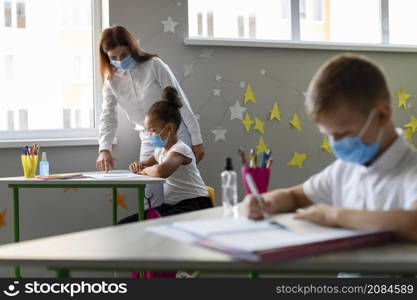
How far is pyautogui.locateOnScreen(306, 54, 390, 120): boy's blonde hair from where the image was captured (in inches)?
49.5

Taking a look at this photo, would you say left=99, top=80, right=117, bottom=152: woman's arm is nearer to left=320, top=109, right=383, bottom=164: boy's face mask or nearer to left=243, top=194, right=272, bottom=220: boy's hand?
left=243, top=194, right=272, bottom=220: boy's hand

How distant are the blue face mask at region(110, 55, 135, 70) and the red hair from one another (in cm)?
4

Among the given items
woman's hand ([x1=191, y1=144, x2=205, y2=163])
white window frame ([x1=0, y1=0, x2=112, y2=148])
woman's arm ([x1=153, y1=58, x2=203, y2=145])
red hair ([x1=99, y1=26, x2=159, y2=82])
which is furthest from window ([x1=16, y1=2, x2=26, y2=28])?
woman's hand ([x1=191, y1=144, x2=205, y2=163])

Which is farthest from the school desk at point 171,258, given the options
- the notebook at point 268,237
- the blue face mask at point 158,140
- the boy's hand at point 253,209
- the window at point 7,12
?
the window at point 7,12

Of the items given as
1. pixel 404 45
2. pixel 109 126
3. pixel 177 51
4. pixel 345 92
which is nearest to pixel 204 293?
pixel 345 92

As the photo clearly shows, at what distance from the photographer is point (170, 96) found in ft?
10.9

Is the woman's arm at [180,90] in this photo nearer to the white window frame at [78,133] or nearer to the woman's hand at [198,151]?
the woman's hand at [198,151]

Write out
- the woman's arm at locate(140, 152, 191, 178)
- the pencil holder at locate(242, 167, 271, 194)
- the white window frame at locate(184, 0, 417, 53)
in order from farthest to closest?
the white window frame at locate(184, 0, 417, 53) < the woman's arm at locate(140, 152, 191, 178) < the pencil holder at locate(242, 167, 271, 194)

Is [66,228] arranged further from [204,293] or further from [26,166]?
[204,293]

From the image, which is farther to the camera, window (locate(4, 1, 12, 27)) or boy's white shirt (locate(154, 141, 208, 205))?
window (locate(4, 1, 12, 27))

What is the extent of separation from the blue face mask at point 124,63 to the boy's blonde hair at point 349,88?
7.34 feet

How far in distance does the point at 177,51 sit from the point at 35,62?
0.87 metres

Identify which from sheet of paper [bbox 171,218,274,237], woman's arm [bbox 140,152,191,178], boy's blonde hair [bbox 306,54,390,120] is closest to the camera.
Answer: sheet of paper [bbox 171,218,274,237]

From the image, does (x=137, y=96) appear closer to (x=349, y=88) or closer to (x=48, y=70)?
(x=48, y=70)
